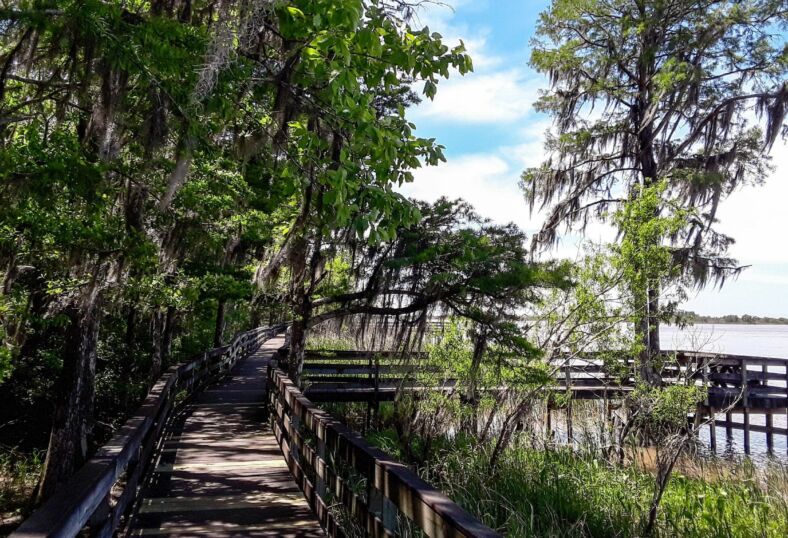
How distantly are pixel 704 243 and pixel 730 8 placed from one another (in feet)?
21.6

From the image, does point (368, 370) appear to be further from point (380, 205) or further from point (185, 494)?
point (380, 205)

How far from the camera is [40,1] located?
527cm

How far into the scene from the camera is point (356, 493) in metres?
5.16

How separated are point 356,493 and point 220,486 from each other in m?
1.92

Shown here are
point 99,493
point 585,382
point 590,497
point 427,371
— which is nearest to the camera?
point 99,493

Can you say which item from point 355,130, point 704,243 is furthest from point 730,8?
point 355,130

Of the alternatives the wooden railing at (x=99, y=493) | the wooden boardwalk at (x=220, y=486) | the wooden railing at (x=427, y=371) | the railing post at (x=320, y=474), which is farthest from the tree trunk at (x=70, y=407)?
the wooden railing at (x=427, y=371)

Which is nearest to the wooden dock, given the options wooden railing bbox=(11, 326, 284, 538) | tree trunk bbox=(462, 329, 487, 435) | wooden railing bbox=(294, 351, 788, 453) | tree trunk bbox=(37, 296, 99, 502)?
wooden railing bbox=(11, 326, 284, 538)

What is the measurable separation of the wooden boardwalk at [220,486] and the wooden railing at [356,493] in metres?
0.25

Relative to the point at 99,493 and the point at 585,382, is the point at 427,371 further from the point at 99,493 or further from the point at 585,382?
the point at 585,382

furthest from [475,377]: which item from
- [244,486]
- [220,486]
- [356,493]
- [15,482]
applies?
[15,482]

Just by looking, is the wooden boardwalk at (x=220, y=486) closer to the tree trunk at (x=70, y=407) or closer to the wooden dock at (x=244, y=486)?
the wooden dock at (x=244, y=486)

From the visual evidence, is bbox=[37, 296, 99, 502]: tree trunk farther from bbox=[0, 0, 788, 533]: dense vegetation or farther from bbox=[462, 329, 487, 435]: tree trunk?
bbox=[462, 329, 487, 435]: tree trunk

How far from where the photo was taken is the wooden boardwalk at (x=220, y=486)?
494 centimetres
